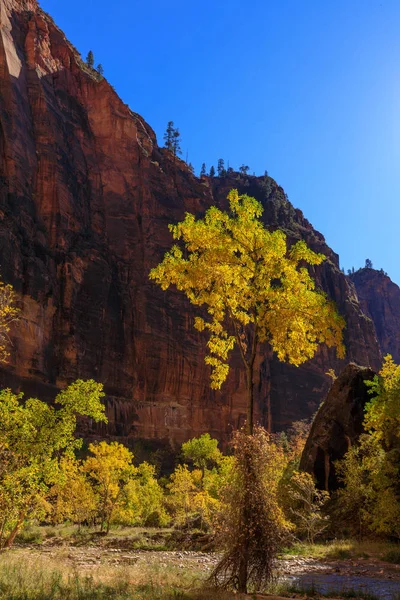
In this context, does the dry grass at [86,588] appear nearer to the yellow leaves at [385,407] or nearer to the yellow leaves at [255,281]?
the yellow leaves at [255,281]

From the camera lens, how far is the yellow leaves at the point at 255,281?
1372 cm

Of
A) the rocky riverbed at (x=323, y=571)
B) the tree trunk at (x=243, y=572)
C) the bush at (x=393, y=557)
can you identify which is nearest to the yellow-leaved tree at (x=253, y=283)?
the tree trunk at (x=243, y=572)

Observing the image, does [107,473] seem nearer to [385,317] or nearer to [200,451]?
[200,451]

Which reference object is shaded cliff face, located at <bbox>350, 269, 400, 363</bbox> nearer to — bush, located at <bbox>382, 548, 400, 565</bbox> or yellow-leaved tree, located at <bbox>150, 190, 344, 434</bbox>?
bush, located at <bbox>382, 548, 400, 565</bbox>

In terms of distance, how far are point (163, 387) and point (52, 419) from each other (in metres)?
76.9

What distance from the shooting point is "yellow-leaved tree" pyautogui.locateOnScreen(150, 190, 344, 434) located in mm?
13711

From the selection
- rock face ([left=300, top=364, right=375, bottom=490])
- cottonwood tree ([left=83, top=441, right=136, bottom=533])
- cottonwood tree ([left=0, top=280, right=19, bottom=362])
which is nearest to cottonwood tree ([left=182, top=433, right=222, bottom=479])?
cottonwood tree ([left=83, top=441, right=136, bottom=533])

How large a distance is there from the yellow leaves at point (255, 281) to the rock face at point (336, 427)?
29.4m

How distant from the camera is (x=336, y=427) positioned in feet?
137

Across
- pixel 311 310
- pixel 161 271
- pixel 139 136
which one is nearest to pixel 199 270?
pixel 161 271

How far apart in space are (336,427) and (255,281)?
31.6m

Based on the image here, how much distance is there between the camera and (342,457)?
4019 cm

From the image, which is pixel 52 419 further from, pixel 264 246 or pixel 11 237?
pixel 11 237

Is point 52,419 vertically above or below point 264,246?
below
